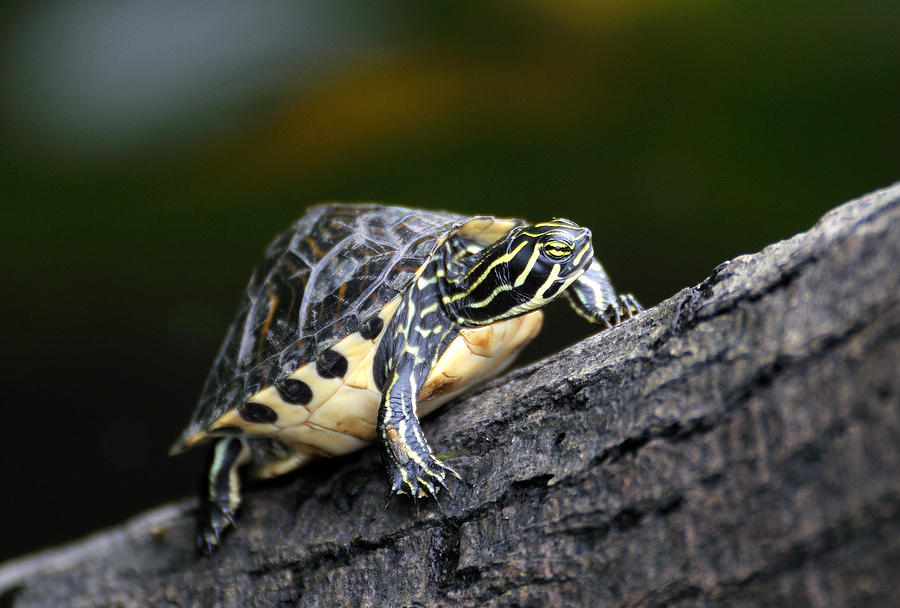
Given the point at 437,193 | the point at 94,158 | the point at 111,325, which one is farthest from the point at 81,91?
the point at 437,193

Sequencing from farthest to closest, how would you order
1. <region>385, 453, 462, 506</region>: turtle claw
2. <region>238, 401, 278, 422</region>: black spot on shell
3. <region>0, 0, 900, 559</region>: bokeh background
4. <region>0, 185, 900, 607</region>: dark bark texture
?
<region>0, 0, 900, 559</region>: bokeh background < <region>238, 401, 278, 422</region>: black spot on shell < <region>385, 453, 462, 506</region>: turtle claw < <region>0, 185, 900, 607</region>: dark bark texture

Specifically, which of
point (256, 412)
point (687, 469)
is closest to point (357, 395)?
point (256, 412)

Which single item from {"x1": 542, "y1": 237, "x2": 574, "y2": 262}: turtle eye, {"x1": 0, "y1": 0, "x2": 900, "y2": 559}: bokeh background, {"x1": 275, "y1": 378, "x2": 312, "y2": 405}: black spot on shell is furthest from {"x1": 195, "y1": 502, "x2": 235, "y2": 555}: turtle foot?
{"x1": 0, "y1": 0, "x2": 900, "y2": 559}: bokeh background

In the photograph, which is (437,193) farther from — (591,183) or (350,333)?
(350,333)

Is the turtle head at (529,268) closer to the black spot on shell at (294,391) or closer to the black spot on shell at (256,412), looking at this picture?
the black spot on shell at (294,391)

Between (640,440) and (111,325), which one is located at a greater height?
(111,325)

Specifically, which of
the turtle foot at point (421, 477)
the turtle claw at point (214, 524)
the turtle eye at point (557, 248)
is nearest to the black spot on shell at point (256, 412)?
the turtle claw at point (214, 524)

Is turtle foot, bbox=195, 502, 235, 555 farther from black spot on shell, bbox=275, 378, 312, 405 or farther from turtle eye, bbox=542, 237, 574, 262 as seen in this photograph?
turtle eye, bbox=542, 237, 574, 262

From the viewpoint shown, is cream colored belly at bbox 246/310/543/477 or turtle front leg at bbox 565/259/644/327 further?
turtle front leg at bbox 565/259/644/327
